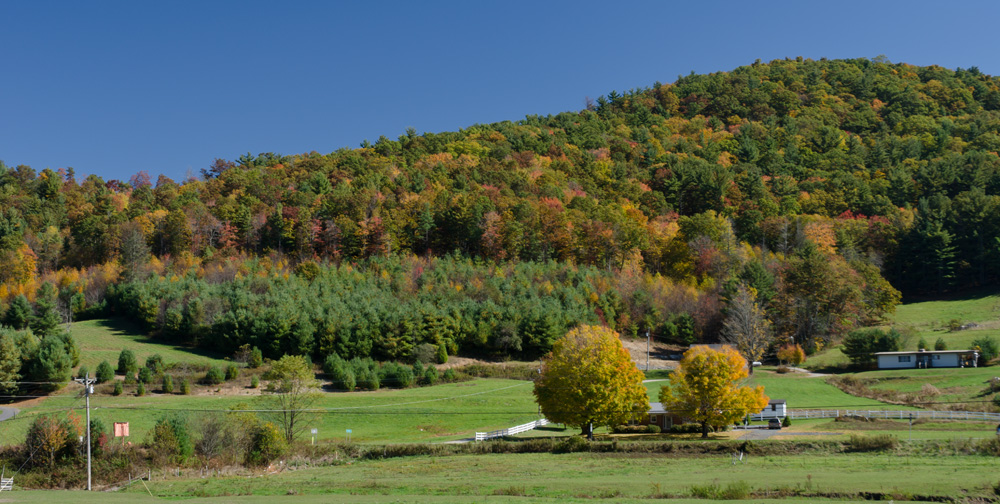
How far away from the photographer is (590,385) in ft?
165

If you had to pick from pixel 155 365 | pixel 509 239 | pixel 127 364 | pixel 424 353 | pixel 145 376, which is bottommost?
pixel 145 376

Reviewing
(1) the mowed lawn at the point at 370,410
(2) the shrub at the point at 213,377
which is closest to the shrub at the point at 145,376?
(1) the mowed lawn at the point at 370,410

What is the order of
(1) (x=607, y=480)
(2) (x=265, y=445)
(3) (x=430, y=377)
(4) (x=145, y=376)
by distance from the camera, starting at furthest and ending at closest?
(3) (x=430, y=377)
(4) (x=145, y=376)
(2) (x=265, y=445)
(1) (x=607, y=480)

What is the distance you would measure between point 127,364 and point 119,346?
12.9m

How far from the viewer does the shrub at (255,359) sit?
73.7 metres

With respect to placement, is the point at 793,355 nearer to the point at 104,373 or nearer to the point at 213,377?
the point at 213,377

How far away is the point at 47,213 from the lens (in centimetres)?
10931

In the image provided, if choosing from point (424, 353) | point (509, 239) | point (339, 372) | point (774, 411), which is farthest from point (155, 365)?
point (774, 411)

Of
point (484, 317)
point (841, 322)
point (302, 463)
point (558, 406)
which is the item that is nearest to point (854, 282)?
point (841, 322)

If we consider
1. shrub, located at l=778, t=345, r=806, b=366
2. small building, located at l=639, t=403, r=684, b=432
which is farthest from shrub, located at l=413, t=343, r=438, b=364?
shrub, located at l=778, t=345, r=806, b=366

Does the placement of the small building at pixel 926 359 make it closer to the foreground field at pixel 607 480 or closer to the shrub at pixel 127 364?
the foreground field at pixel 607 480

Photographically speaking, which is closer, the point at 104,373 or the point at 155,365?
the point at 104,373

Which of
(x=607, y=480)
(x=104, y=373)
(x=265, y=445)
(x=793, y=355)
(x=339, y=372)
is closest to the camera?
(x=607, y=480)

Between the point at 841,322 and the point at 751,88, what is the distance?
4587 inches
